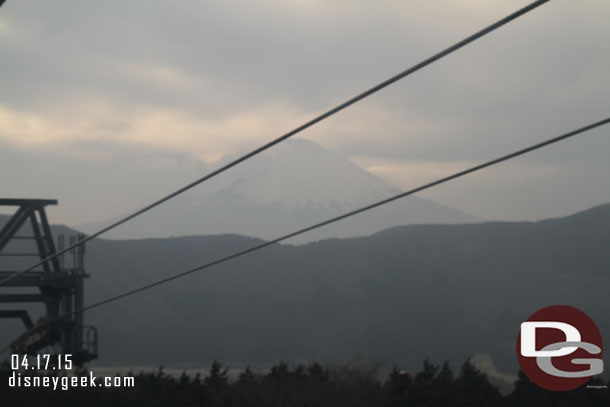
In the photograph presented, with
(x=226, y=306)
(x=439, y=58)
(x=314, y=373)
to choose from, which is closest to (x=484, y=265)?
(x=226, y=306)

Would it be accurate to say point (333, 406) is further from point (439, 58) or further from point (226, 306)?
point (226, 306)

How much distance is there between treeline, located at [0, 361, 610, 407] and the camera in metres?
12.4

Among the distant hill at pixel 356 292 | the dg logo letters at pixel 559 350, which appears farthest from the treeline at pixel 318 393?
the distant hill at pixel 356 292

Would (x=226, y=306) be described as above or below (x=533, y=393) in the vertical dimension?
above

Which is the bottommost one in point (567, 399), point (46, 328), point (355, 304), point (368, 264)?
point (567, 399)

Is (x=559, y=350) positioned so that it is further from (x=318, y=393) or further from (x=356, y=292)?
(x=356, y=292)

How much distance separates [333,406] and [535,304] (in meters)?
71.3

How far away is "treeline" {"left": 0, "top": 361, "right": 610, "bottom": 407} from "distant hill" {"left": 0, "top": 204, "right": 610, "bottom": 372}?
50.1m

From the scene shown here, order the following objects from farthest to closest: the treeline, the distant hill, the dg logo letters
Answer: the distant hill → the dg logo letters → the treeline

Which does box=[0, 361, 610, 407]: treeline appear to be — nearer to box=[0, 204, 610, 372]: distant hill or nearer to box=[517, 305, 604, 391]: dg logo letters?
box=[517, 305, 604, 391]: dg logo letters

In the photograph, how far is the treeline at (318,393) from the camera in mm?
12422

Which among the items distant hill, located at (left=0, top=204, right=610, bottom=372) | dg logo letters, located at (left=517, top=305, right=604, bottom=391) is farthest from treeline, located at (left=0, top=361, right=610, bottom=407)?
distant hill, located at (left=0, top=204, right=610, bottom=372)

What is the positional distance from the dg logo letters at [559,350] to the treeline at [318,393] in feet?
0.87

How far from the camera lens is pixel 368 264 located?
314 ft
